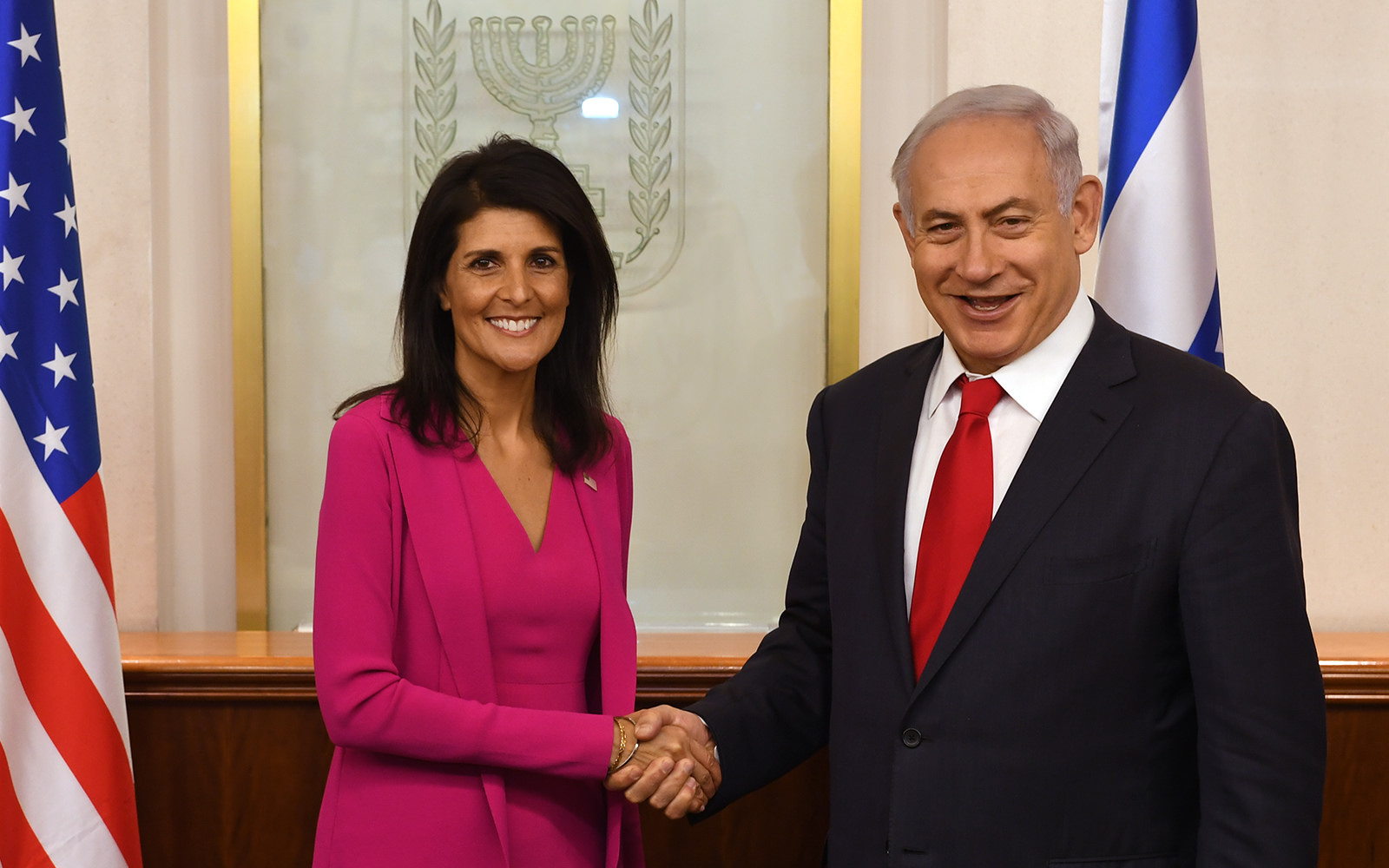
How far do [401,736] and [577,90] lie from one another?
194 cm

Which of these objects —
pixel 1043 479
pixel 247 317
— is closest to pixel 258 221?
pixel 247 317

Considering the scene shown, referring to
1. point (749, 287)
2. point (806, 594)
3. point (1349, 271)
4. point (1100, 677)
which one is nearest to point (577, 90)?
point (749, 287)

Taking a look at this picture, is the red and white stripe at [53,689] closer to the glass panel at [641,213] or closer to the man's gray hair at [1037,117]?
the glass panel at [641,213]

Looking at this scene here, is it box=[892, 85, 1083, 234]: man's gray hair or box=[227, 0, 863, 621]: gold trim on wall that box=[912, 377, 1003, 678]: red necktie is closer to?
box=[892, 85, 1083, 234]: man's gray hair

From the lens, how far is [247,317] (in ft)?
10.3

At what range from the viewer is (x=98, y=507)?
2287 millimetres

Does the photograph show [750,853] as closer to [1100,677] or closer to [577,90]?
[1100,677]

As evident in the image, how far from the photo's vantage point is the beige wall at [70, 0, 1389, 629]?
2.99m

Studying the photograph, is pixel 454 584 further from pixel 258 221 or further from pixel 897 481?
pixel 258 221

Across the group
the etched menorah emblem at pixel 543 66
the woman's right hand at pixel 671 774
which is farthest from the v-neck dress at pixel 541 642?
the etched menorah emblem at pixel 543 66

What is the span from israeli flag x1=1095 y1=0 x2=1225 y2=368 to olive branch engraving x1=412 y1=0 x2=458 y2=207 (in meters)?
1.67

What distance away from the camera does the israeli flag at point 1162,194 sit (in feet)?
7.61

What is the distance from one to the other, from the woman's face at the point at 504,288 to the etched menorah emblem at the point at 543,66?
1219mm

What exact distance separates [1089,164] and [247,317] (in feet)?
Answer: 7.19
